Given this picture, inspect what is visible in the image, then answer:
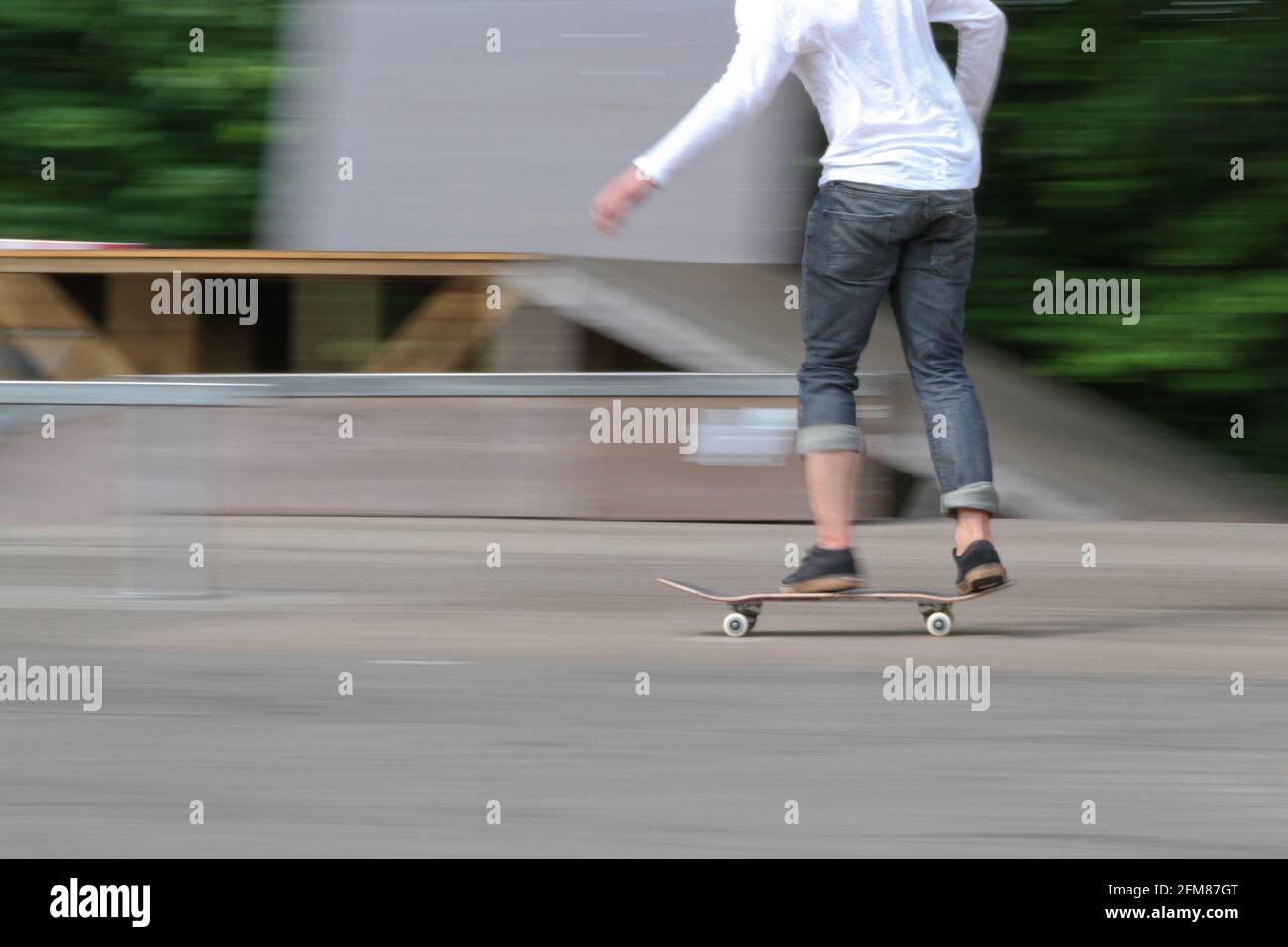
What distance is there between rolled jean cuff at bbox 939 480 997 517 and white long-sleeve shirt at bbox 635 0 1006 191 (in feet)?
2.57

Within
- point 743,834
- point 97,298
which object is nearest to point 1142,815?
point 743,834

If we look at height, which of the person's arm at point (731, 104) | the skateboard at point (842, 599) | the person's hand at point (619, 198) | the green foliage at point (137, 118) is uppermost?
the green foliage at point (137, 118)

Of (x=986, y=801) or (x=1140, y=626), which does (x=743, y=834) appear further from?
(x=1140, y=626)

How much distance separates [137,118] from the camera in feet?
42.7

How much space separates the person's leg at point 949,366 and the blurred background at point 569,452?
0.35 metres

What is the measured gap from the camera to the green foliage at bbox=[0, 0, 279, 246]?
1274 centimetres

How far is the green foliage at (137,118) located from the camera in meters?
12.7

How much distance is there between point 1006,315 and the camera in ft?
35.6

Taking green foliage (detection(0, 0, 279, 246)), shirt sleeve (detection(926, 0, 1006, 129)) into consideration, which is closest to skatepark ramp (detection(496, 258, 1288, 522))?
shirt sleeve (detection(926, 0, 1006, 129))

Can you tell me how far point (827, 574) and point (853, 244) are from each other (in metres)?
0.86

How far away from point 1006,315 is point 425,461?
3583 mm

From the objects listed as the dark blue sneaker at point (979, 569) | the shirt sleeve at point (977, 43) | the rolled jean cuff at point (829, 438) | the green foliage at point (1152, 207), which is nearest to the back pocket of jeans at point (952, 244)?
the shirt sleeve at point (977, 43)

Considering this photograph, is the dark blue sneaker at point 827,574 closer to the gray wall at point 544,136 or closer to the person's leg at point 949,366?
the person's leg at point 949,366

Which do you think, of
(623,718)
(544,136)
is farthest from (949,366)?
(544,136)
